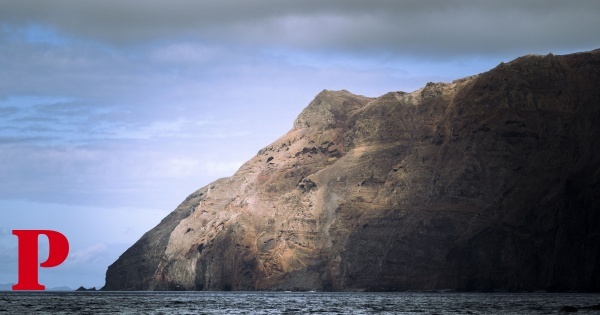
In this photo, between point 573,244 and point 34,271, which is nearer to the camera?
point 34,271

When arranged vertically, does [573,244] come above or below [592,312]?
above

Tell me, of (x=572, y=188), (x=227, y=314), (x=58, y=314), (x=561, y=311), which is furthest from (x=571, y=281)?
(x=58, y=314)

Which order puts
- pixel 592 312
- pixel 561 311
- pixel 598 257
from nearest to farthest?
pixel 592 312 → pixel 561 311 → pixel 598 257

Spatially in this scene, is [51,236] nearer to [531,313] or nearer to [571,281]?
[531,313]

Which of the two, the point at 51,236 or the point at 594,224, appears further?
the point at 594,224

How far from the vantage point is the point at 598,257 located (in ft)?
620

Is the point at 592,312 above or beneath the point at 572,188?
beneath

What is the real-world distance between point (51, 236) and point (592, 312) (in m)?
63.8

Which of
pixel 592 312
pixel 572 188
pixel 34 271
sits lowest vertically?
pixel 592 312

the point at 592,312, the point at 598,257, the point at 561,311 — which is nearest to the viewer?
the point at 592,312

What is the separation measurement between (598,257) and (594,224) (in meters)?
7.15

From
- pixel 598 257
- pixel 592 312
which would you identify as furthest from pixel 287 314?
pixel 598 257

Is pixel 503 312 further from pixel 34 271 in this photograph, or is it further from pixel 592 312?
pixel 34 271

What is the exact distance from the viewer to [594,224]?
19200 centimetres
